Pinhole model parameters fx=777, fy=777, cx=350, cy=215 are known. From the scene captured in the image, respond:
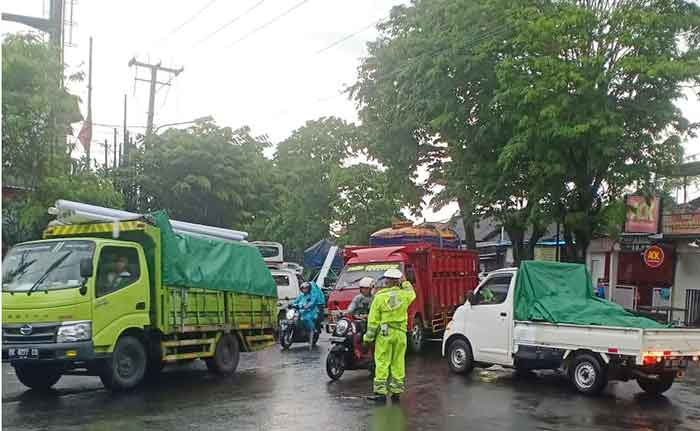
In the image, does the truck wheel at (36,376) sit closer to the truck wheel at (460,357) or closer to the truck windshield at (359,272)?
the truck wheel at (460,357)

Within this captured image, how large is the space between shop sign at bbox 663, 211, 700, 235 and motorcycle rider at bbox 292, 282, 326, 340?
42.3 ft

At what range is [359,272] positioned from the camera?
59.4 feet

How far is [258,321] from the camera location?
1379cm

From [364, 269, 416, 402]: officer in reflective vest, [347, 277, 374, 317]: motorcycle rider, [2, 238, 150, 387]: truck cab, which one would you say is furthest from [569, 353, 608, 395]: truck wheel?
[2, 238, 150, 387]: truck cab

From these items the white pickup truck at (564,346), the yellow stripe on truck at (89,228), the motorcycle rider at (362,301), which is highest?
the yellow stripe on truck at (89,228)

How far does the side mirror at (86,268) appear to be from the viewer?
32.9ft

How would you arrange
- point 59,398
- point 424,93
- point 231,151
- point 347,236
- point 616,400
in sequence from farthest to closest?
point 347,236 < point 231,151 < point 424,93 < point 616,400 < point 59,398

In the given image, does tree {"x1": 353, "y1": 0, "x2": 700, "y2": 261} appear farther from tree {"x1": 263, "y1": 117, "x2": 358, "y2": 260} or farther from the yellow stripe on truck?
tree {"x1": 263, "y1": 117, "x2": 358, "y2": 260}

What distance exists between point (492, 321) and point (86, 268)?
6.37 meters

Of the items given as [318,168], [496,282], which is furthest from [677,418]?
[318,168]

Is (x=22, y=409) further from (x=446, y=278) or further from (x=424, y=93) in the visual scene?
(x=424, y=93)

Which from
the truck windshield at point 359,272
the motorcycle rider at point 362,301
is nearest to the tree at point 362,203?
the truck windshield at point 359,272

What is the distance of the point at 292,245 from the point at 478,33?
80.4 feet

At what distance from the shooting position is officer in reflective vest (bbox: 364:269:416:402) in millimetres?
9789
